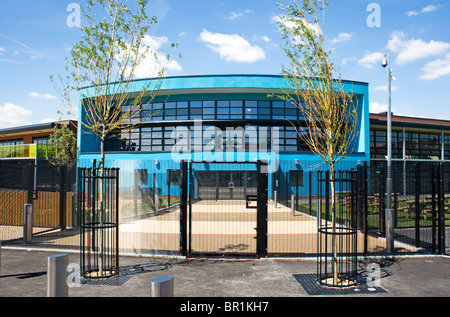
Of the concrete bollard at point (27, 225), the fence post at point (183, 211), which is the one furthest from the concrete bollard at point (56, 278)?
the concrete bollard at point (27, 225)

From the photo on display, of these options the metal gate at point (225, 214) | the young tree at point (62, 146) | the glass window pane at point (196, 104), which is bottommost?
the metal gate at point (225, 214)

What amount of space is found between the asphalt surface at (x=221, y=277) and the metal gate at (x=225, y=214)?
3.18 ft

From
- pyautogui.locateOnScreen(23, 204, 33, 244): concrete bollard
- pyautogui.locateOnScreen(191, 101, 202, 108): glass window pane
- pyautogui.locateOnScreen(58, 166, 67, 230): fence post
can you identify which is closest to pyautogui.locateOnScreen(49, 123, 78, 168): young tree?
pyautogui.locateOnScreen(191, 101, 202, 108): glass window pane

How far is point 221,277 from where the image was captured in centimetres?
727

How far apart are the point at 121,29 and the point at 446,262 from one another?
993 cm

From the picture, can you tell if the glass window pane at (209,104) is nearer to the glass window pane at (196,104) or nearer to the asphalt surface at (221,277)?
the glass window pane at (196,104)

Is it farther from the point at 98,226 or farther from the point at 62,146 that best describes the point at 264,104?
the point at 98,226

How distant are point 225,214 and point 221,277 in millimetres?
11136

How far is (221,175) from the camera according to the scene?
2883 cm

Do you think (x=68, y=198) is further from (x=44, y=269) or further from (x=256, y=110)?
(x=256, y=110)

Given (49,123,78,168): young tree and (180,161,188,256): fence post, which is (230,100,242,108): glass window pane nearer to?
(49,123,78,168): young tree

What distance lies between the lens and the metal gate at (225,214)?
9.08 meters

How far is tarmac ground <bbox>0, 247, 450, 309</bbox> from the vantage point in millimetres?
6270
